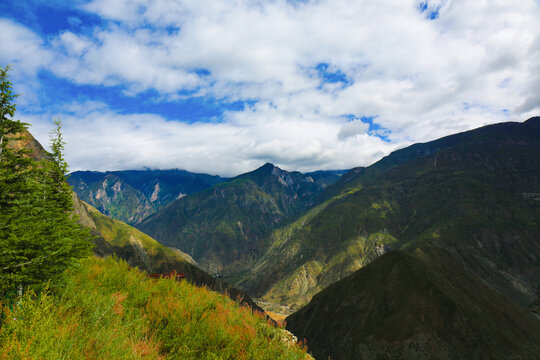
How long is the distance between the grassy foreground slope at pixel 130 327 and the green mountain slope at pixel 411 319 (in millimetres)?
58188

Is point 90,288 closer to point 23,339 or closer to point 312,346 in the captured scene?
point 23,339

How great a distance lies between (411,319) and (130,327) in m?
72.2

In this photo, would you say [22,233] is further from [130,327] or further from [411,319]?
[411,319]

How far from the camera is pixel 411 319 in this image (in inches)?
2363

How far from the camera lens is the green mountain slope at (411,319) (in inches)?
2159

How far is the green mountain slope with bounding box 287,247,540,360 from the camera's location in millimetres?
54844

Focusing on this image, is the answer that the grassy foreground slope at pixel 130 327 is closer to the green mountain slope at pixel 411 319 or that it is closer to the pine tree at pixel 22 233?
the pine tree at pixel 22 233

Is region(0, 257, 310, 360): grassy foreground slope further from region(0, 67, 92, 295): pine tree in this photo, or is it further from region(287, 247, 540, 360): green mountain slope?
region(287, 247, 540, 360): green mountain slope

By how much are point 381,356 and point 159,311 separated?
66.9 meters

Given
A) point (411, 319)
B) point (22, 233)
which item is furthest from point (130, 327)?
point (411, 319)

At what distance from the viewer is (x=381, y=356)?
2196 inches

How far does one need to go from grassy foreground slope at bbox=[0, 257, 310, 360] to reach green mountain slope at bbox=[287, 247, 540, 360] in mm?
58188

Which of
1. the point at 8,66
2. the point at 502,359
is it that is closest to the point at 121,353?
the point at 8,66

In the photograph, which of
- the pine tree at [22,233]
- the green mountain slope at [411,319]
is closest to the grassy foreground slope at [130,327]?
the pine tree at [22,233]
